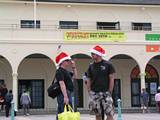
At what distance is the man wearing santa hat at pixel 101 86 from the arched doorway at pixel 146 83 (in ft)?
99.8

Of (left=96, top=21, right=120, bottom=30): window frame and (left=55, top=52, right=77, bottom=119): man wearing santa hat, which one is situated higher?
(left=96, top=21, right=120, bottom=30): window frame

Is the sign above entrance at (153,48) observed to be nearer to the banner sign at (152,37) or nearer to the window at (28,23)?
the banner sign at (152,37)

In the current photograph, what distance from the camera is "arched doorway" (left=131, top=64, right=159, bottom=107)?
40812 millimetres

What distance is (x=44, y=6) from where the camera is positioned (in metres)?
39.3

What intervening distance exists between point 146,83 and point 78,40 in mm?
8657

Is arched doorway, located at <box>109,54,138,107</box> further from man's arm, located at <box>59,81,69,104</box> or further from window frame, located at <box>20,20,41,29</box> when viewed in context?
man's arm, located at <box>59,81,69,104</box>

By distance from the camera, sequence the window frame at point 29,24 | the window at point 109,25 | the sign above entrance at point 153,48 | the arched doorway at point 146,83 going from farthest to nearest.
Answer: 1. the arched doorway at point 146,83
2. the window at point 109,25
3. the window frame at point 29,24
4. the sign above entrance at point 153,48

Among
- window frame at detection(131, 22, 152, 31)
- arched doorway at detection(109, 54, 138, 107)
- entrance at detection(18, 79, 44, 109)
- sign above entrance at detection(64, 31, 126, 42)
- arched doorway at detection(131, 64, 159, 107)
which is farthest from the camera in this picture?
window frame at detection(131, 22, 152, 31)

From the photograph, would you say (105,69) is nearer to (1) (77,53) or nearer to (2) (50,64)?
(1) (77,53)

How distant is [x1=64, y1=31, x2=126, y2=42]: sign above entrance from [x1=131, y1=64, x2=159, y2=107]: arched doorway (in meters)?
5.25

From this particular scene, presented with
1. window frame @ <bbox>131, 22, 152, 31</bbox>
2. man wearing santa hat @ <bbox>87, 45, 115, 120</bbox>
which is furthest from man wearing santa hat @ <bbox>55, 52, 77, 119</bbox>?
window frame @ <bbox>131, 22, 152, 31</bbox>

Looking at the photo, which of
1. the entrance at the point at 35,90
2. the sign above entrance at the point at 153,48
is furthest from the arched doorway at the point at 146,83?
the entrance at the point at 35,90

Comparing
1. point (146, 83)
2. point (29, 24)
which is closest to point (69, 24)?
point (29, 24)

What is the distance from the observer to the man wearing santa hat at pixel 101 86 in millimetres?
10539
